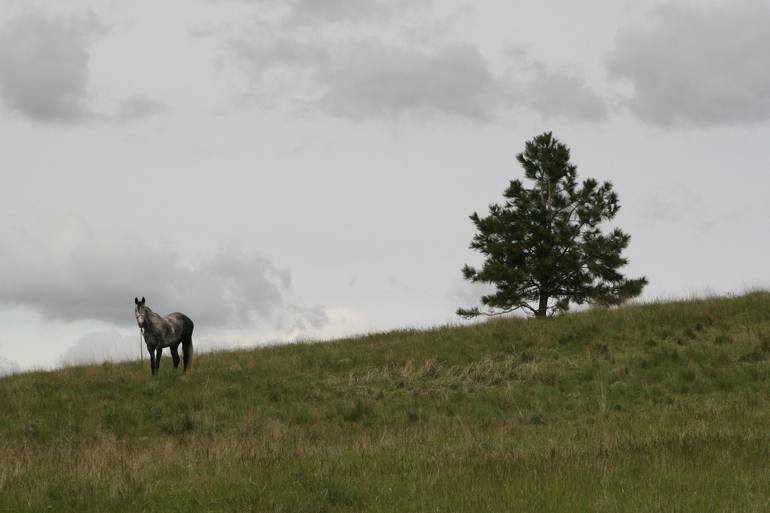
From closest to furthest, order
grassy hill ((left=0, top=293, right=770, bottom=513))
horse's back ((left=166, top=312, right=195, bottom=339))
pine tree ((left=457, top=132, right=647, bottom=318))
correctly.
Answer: grassy hill ((left=0, top=293, right=770, bottom=513)) → horse's back ((left=166, top=312, right=195, bottom=339)) → pine tree ((left=457, top=132, right=647, bottom=318))

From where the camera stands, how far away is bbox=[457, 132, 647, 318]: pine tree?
36.8 m

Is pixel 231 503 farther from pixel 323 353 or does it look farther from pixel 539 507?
pixel 323 353

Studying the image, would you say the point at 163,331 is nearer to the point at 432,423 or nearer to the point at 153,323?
the point at 153,323

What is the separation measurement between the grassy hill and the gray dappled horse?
Result: 883 millimetres

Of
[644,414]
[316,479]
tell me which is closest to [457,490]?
[316,479]

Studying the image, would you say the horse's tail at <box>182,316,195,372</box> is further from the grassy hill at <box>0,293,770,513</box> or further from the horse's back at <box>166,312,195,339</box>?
the grassy hill at <box>0,293,770,513</box>

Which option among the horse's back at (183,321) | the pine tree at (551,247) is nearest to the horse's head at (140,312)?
the horse's back at (183,321)

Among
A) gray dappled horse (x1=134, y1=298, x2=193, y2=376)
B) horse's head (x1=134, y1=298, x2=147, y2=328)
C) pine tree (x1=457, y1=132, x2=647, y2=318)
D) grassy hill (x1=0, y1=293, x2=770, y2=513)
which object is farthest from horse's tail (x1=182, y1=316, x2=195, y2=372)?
pine tree (x1=457, y1=132, x2=647, y2=318)

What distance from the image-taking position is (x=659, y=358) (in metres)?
22.6

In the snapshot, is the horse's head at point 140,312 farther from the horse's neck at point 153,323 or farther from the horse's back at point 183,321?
the horse's back at point 183,321

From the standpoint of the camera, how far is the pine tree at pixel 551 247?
121 feet

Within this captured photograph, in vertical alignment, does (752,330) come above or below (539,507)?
above

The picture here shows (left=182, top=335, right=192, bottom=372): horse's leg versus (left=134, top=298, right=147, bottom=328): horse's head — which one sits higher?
(left=134, top=298, right=147, bottom=328): horse's head

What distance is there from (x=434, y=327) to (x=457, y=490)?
68.7ft
